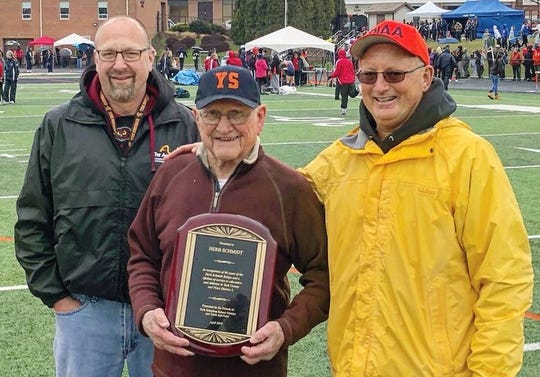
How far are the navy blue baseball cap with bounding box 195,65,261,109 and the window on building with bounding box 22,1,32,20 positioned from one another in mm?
72480

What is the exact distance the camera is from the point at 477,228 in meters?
2.61

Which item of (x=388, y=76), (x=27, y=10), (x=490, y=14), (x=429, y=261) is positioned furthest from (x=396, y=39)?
(x=27, y=10)

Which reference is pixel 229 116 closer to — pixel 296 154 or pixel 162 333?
pixel 162 333

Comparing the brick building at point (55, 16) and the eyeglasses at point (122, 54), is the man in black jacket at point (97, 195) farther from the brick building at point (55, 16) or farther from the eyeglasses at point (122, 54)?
the brick building at point (55, 16)

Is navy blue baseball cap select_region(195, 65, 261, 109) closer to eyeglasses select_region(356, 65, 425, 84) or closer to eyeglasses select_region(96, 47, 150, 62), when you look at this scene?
eyeglasses select_region(356, 65, 425, 84)

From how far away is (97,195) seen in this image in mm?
3355

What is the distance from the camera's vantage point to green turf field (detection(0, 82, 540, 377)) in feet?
18.2

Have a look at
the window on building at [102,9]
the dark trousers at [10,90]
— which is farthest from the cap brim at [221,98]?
the window on building at [102,9]

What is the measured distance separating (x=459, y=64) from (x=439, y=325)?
42.8m

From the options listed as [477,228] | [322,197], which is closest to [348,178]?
[322,197]

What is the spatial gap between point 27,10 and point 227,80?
239 feet

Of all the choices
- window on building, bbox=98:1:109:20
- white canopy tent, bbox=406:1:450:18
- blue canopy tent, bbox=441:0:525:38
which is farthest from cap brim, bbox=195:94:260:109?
window on building, bbox=98:1:109:20

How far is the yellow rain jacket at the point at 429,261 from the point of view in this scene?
2592mm

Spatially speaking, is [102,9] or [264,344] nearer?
[264,344]
